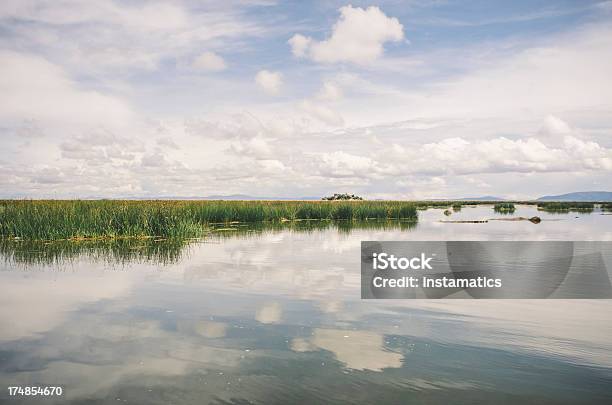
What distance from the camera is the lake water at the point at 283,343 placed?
5133 mm

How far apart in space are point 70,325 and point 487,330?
251 inches

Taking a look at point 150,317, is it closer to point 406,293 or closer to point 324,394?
point 324,394

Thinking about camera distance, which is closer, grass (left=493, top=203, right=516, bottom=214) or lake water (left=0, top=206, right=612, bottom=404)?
lake water (left=0, top=206, right=612, bottom=404)

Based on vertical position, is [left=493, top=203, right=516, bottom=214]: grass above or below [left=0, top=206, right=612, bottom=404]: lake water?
above

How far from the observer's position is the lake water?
16.8 feet

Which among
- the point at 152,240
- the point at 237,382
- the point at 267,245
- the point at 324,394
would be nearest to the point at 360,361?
the point at 324,394

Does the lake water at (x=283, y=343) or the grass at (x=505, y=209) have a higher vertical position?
the grass at (x=505, y=209)

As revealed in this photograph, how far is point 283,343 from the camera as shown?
659 cm

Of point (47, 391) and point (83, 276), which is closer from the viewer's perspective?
point (47, 391)

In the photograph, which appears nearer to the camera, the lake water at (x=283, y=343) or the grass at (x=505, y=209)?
the lake water at (x=283, y=343)

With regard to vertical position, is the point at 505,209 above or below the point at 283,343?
above

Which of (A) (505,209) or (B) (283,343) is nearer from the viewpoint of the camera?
(B) (283,343)

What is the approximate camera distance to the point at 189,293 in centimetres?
1002

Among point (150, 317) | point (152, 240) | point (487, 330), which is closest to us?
point (487, 330)
